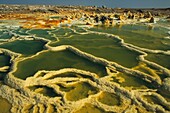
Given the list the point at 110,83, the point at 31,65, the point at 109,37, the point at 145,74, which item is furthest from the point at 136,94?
the point at 109,37

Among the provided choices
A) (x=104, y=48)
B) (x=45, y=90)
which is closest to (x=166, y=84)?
(x=45, y=90)

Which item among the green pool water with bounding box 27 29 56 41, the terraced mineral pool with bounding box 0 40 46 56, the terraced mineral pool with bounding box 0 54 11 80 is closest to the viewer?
the terraced mineral pool with bounding box 0 54 11 80

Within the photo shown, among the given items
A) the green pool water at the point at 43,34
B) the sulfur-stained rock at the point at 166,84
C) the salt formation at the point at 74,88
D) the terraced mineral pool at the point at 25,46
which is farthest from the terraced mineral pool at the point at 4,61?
the sulfur-stained rock at the point at 166,84

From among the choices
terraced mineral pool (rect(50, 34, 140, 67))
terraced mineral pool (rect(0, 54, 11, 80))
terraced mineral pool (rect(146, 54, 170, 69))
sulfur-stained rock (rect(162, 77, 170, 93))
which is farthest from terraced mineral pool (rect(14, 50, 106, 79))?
terraced mineral pool (rect(146, 54, 170, 69))

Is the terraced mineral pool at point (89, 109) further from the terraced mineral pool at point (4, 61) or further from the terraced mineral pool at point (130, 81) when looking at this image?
the terraced mineral pool at point (4, 61)

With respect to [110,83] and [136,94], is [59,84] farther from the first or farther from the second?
[136,94]

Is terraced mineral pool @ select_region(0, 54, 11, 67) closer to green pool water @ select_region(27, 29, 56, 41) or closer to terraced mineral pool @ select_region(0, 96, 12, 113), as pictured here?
terraced mineral pool @ select_region(0, 96, 12, 113)
